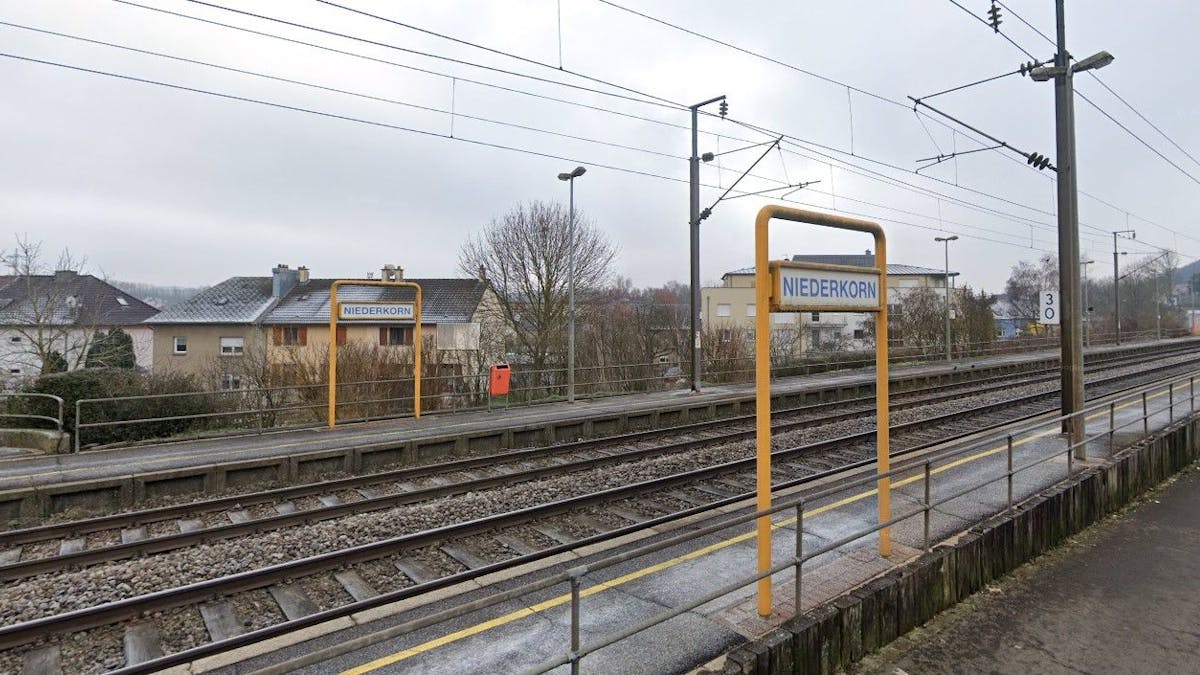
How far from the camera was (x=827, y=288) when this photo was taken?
4746 millimetres

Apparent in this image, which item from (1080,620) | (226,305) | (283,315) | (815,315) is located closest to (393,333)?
(283,315)

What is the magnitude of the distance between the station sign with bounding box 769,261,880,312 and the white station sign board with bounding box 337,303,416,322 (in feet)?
39.5

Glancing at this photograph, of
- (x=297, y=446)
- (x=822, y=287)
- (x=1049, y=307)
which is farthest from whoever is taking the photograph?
(x=1049, y=307)

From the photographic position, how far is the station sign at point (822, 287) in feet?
14.4

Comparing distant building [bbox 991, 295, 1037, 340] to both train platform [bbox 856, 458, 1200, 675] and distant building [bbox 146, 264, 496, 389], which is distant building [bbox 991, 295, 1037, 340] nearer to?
distant building [bbox 146, 264, 496, 389]

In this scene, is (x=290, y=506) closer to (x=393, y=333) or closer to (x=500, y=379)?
(x=500, y=379)

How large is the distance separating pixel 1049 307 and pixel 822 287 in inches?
414

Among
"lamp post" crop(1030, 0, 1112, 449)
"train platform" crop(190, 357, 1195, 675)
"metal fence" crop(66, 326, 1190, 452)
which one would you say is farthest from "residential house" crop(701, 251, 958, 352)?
"train platform" crop(190, 357, 1195, 675)

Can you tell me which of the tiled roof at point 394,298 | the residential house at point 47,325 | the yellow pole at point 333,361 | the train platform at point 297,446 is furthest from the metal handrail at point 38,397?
the tiled roof at point 394,298

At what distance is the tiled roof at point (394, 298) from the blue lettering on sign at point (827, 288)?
116 feet

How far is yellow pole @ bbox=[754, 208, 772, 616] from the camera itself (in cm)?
435

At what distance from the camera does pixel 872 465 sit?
9938 mm

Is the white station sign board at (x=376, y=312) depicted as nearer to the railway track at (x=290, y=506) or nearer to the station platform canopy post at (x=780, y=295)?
the railway track at (x=290, y=506)

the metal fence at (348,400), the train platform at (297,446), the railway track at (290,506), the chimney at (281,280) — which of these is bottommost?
the railway track at (290,506)
